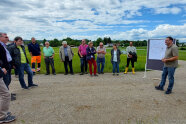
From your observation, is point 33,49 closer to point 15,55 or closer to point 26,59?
point 26,59

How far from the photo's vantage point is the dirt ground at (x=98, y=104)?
3.45m

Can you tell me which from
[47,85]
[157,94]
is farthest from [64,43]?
[157,94]

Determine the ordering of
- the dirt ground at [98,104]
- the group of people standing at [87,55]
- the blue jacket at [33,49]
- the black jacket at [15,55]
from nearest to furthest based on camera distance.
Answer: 1. the dirt ground at [98,104]
2. the black jacket at [15,55]
3. the group of people standing at [87,55]
4. the blue jacket at [33,49]

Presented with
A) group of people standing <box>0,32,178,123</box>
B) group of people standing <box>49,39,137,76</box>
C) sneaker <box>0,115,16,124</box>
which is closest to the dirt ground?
sneaker <box>0,115,16,124</box>

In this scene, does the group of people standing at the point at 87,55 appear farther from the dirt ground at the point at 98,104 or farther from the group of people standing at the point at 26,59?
the dirt ground at the point at 98,104

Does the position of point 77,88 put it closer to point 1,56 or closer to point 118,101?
point 118,101

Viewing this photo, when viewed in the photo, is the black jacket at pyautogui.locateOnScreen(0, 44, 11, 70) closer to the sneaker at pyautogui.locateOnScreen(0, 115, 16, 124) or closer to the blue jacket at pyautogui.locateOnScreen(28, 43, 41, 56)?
the sneaker at pyautogui.locateOnScreen(0, 115, 16, 124)

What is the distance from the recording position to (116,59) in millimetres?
8367

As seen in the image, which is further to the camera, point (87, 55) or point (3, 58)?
point (87, 55)

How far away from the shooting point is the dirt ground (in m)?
3.45

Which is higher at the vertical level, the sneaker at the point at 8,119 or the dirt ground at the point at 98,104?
the sneaker at the point at 8,119

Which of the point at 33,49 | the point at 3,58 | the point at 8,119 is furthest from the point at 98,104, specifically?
the point at 33,49

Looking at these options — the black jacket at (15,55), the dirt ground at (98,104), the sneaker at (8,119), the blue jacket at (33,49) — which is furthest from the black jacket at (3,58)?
the blue jacket at (33,49)

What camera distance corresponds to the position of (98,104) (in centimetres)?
428
